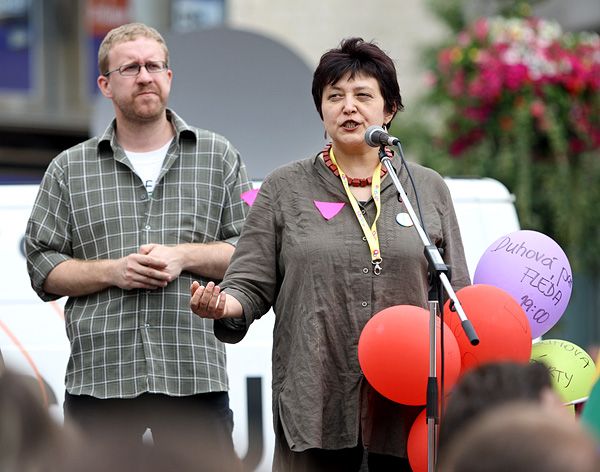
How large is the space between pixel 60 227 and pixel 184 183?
45 centimetres

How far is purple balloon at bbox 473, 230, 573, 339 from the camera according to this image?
178 inches

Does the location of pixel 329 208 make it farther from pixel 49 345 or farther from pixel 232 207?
pixel 49 345

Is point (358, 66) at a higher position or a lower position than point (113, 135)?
higher

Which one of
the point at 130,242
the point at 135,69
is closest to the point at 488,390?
the point at 130,242

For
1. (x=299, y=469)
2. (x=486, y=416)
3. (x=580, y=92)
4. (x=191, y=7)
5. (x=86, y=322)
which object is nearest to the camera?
(x=486, y=416)

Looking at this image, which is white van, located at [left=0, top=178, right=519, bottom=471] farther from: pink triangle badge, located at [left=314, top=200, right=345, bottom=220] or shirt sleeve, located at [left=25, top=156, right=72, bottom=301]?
pink triangle badge, located at [left=314, top=200, right=345, bottom=220]

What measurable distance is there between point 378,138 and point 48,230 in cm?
128

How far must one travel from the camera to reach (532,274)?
14.9 feet

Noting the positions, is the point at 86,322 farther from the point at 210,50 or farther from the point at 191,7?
the point at 191,7

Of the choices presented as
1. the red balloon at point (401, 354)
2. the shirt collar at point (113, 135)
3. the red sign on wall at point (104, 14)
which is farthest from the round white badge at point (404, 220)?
the red sign on wall at point (104, 14)

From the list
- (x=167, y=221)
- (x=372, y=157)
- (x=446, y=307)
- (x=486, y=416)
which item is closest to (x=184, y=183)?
(x=167, y=221)

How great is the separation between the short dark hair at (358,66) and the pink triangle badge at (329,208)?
0.37 m

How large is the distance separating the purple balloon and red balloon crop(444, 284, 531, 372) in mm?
269

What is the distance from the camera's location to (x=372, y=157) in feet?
14.0
